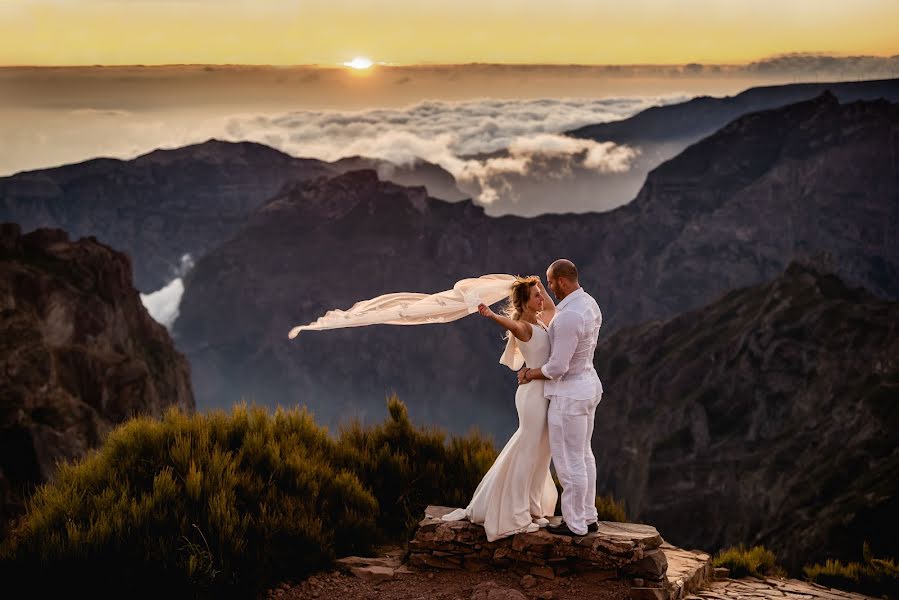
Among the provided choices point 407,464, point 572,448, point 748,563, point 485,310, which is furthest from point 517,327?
point 748,563

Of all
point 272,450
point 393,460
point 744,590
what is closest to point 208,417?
point 272,450

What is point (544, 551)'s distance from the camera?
12.2 m

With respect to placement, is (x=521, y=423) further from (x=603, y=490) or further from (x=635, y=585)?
(x=603, y=490)

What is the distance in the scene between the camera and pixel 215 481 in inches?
533

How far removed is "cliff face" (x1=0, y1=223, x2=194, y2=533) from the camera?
272ft

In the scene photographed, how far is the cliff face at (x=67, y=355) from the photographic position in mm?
83000

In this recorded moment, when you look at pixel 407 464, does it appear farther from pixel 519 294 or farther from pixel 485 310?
pixel 519 294

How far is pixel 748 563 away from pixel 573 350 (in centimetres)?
628

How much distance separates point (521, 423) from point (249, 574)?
12.5ft

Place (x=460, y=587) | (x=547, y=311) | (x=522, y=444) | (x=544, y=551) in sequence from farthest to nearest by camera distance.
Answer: (x=547, y=311)
(x=544, y=551)
(x=522, y=444)
(x=460, y=587)

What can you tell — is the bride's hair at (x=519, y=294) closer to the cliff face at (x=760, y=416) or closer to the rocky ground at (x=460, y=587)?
the rocky ground at (x=460, y=587)

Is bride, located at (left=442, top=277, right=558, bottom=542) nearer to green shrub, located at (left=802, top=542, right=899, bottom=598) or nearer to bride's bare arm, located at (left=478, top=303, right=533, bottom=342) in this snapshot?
bride's bare arm, located at (left=478, top=303, right=533, bottom=342)

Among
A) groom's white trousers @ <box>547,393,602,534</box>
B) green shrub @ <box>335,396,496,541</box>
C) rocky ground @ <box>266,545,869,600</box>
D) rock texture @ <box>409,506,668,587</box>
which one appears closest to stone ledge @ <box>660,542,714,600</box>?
rocky ground @ <box>266,545,869,600</box>

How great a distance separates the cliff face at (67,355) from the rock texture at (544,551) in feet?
151
